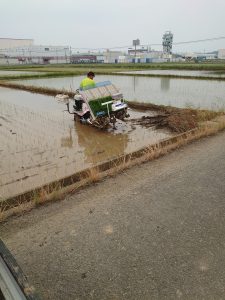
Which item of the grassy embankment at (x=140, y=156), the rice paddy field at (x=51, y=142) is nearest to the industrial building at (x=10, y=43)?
the rice paddy field at (x=51, y=142)

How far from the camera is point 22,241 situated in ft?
9.93

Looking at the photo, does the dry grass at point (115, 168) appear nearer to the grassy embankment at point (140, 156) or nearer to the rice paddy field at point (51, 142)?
the grassy embankment at point (140, 156)

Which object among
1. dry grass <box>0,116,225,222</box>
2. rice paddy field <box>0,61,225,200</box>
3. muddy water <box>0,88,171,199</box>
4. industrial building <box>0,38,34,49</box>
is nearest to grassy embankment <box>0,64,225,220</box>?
dry grass <box>0,116,225,222</box>

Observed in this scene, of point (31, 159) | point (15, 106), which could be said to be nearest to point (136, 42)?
point (15, 106)

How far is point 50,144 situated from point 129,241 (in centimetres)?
442

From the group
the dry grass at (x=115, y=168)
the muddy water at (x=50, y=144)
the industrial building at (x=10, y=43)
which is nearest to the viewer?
the dry grass at (x=115, y=168)

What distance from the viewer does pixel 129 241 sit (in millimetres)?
3025

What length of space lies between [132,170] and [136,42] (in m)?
80.3

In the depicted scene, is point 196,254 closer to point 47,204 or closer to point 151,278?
point 151,278

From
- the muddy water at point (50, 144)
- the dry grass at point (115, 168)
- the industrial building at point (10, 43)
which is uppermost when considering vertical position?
the industrial building at point (10, 43)

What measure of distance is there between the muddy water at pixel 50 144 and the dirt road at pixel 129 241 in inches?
45.3

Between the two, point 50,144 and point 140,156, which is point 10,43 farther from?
point 140,156

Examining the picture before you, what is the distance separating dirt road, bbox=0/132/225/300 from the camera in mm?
2449

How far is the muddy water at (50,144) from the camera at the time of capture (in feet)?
16.4
